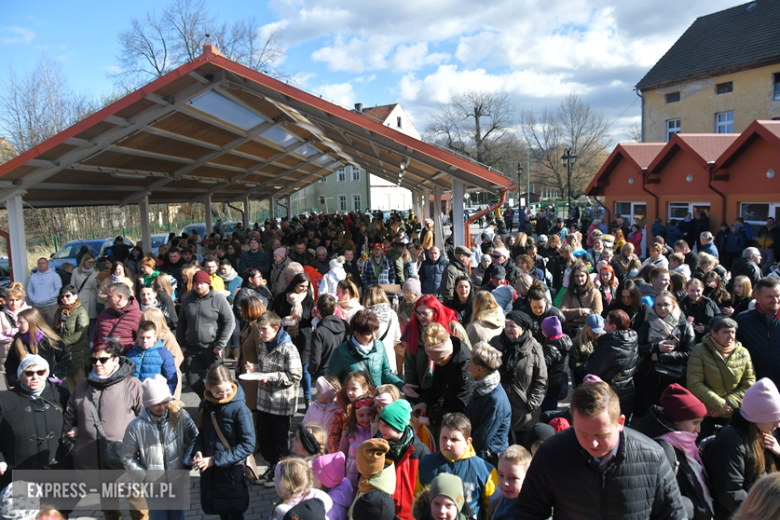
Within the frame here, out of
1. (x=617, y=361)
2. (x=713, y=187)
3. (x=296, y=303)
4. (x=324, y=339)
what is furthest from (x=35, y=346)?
(x=713, y=187)

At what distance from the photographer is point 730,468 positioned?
2752 millimetres

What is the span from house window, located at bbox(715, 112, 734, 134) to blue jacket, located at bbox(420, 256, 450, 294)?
23.0 m

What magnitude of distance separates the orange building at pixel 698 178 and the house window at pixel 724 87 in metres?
8.70

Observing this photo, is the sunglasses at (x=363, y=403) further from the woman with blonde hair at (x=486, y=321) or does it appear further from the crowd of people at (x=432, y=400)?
the woman with blonde hair at (x=486, y=321)

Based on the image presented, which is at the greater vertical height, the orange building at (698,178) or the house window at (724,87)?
the house window at (724,87)

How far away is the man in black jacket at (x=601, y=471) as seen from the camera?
6.59 ft

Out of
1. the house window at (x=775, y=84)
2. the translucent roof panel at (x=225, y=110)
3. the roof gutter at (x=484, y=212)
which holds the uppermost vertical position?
the house window at (x=775, y=84)

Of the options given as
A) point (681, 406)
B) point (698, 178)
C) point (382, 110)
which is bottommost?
point (681, 406)

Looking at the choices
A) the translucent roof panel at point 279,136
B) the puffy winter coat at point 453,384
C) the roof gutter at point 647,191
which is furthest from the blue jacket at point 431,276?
the roof gutter at point 647,191

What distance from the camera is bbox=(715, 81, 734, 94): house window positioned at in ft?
76.7

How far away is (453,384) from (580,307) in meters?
2.67

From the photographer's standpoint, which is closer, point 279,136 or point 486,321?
point 486,321

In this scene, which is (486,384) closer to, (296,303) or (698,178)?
(296,303)

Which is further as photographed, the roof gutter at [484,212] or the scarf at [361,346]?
the roof gutter at [484,212]
